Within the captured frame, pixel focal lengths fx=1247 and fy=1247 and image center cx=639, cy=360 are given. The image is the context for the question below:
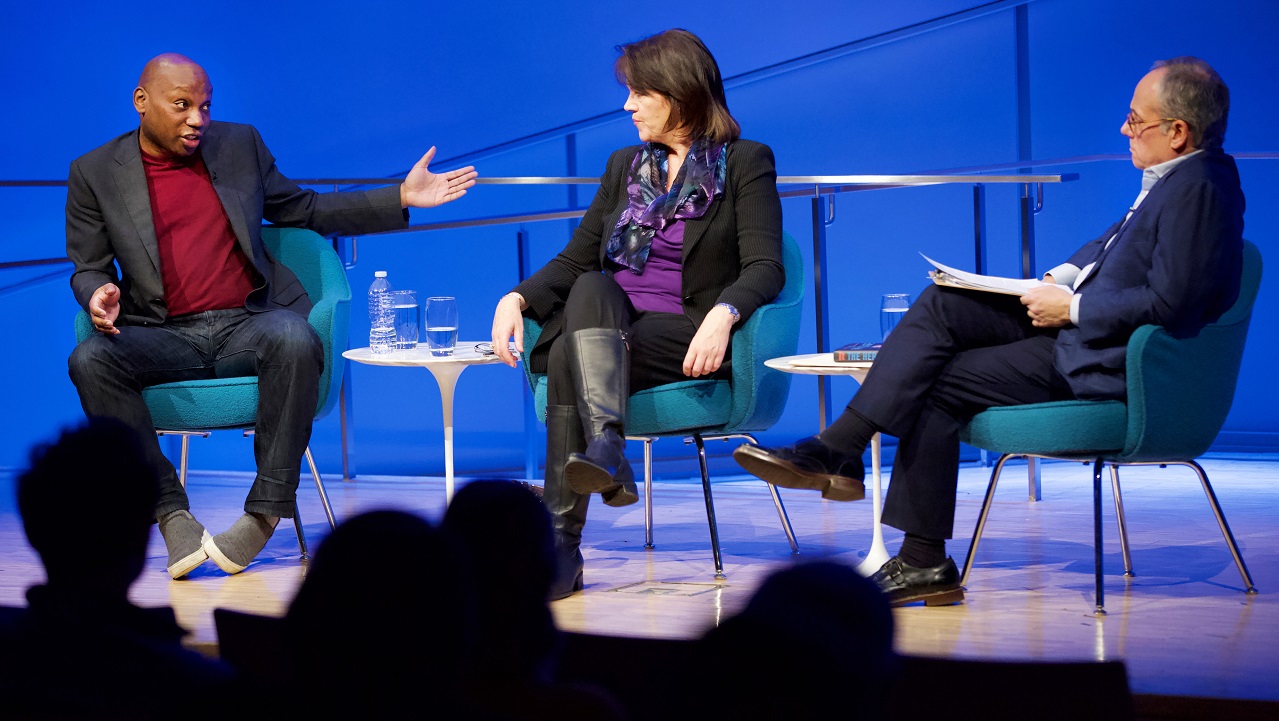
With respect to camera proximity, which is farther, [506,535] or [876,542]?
[876,542]

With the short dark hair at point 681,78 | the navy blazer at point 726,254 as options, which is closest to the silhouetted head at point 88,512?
the navy blazer at point 726,254

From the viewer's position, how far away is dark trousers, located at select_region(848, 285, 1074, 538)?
7.20ft

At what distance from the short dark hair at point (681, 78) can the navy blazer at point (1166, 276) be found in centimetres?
90

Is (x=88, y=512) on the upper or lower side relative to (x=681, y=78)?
lower

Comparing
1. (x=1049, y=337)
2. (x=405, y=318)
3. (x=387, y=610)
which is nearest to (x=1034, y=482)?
(x=1049, y=337)

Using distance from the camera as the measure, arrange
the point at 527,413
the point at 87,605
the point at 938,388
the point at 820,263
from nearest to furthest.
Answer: the point at 87,605 → the point at 938,388 → the point at 820,263 → the point at 527,413

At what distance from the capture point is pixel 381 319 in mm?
3469

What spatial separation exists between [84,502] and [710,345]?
5.53ft

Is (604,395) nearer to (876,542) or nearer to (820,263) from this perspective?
(876,542)

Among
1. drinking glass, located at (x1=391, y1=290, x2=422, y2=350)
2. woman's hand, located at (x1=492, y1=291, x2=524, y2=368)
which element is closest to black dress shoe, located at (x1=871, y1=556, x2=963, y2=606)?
woman's hand, located at (x1=492, y1=291, x2=524, y2=368)

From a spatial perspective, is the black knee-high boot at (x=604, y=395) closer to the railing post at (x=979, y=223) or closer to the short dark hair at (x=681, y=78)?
the short dark hair at (x=681, y=78)

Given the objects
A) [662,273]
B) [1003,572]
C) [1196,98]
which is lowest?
[1003,572]

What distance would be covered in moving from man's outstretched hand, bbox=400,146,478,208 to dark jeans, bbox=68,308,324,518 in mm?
476

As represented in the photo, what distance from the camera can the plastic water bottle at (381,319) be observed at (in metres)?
3.41
